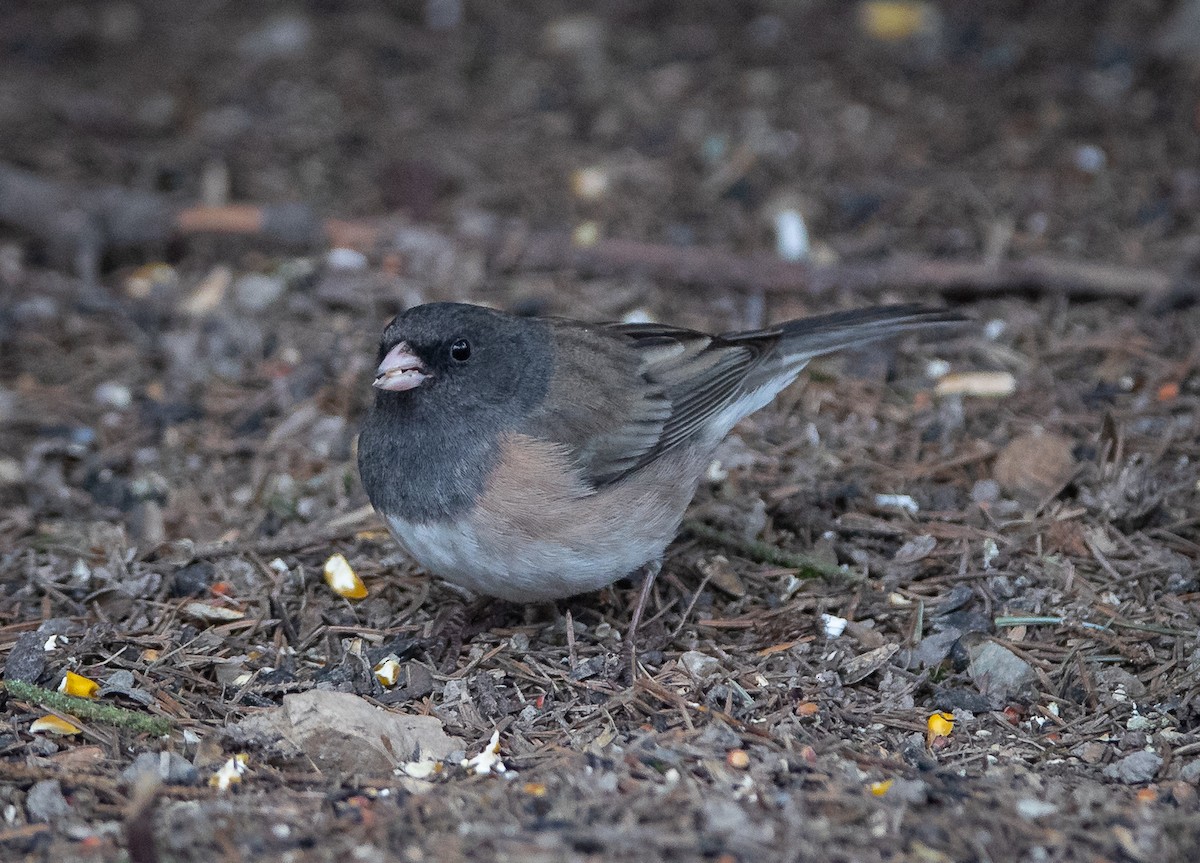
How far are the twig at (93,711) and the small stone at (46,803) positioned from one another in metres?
0.20

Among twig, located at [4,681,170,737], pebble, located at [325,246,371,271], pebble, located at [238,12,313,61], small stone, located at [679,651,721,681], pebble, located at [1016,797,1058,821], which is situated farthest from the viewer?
pebble, located at [238,12,313,61]

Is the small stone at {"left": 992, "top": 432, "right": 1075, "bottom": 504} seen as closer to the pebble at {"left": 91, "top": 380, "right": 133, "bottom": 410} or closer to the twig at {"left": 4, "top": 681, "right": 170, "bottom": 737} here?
the twig at {"left": 4, "top": 681, "right": 170, "bottom": 737}

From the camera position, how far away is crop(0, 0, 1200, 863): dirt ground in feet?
7.45

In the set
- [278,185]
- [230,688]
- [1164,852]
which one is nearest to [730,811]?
[1164,852]

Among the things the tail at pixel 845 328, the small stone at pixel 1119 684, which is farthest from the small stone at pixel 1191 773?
the tail at pixel 845 328

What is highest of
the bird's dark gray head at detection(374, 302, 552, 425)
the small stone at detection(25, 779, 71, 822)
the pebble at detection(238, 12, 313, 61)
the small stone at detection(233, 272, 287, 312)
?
the bird's dark gray head at detection(374, 302, 552, 425)

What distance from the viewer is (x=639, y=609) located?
284cm

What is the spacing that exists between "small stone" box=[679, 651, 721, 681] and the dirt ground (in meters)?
0.01

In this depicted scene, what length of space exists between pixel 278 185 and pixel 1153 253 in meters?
2.96

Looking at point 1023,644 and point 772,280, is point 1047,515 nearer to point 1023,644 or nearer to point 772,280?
point 1023,644

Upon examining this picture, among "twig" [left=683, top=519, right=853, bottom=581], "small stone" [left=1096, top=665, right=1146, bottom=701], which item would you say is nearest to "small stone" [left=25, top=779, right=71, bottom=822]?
"twig" [left=683, top=519, right=853, bottom=581]

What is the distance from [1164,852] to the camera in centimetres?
206

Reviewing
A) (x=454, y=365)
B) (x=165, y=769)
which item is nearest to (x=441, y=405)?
(x=454, y=365)

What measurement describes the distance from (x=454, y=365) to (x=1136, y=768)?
60.9 inches
